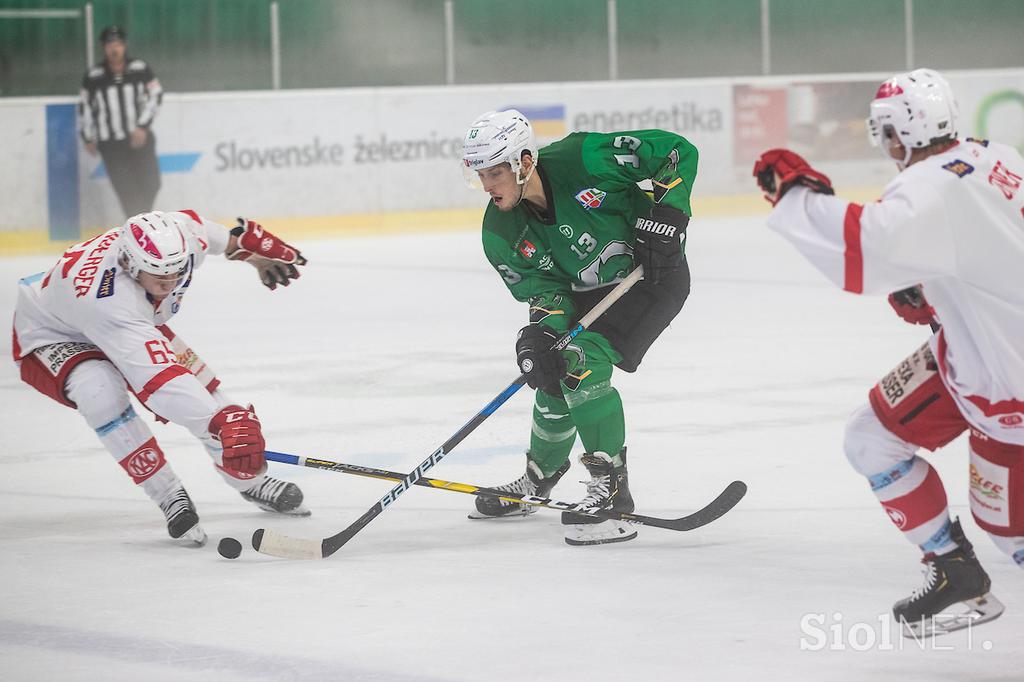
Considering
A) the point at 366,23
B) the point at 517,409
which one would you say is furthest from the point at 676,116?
the point at 517,409

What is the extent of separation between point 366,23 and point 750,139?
3.40 metres

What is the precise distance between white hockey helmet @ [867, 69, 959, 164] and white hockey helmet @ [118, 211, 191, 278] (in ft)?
5.76

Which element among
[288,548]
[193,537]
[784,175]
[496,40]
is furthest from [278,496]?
[496,40]

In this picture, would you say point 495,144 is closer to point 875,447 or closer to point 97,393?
point 97,393

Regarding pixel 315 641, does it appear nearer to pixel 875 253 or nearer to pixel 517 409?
pixel 875 253

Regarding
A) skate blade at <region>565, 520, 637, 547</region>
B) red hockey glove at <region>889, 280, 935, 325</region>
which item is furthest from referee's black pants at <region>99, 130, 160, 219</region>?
red hockey glove at <region>889, 280, 935, 325</region>

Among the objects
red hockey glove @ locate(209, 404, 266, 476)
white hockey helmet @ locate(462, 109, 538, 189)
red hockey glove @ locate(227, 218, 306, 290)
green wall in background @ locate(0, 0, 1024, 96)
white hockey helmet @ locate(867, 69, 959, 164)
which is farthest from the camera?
green wall in background @ locate(0, 0, 1024, 96)

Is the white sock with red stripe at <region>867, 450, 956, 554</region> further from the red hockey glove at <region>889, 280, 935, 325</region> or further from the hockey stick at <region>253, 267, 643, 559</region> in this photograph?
the hockey stick at <region>253, 267, 643, 559</region>

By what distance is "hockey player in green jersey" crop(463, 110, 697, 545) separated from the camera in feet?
12.1

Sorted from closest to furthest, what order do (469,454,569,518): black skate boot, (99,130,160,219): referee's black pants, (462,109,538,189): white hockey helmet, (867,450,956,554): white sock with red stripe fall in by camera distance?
(867,450,956,554): white sock with red stripe → (462,109,538,189): white hockey helmet → (469,454,569,518): black skate boot → (99,130,160,219): referee's black pants

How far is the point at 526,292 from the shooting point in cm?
395

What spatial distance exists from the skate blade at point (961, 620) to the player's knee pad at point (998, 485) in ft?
0.42

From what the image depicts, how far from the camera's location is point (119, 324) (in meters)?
3.66

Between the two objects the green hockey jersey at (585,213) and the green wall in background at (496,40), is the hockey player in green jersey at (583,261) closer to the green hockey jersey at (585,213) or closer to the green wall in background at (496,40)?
the green hockey jersey at (585,213)
